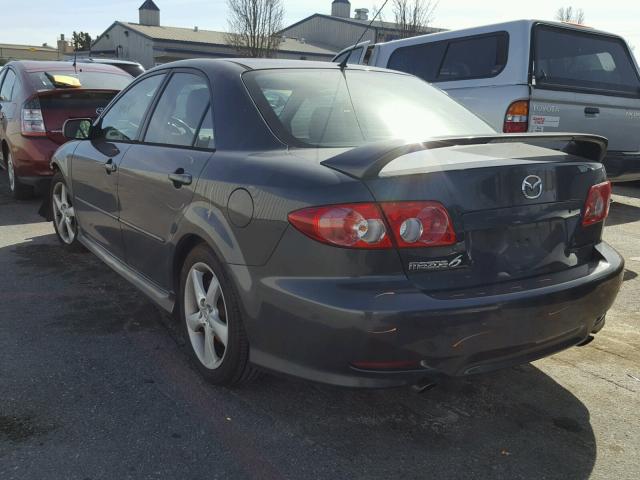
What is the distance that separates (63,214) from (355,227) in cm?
381

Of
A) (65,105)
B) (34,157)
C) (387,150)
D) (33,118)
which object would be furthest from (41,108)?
(387,150)

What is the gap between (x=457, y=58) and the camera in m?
7.13

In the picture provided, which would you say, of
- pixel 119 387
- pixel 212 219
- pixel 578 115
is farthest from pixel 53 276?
pixel 578 115

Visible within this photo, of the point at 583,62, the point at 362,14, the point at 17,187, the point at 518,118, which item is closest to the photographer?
the point at 518,118

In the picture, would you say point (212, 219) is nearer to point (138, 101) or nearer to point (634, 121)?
point (138, 101)

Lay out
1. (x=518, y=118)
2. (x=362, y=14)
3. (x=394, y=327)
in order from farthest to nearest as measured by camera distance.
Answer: (x=362, y=14)
(x=518, y=118)
(x=394, y=327)

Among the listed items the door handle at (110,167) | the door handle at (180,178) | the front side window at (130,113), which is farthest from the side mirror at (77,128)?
the door handle at (180,178)

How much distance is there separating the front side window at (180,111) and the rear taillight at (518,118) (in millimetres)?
3579

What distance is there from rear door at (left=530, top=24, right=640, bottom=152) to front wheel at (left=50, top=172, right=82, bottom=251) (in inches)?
169

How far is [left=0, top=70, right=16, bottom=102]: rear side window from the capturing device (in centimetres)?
757

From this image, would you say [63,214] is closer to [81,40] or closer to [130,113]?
[130,113]

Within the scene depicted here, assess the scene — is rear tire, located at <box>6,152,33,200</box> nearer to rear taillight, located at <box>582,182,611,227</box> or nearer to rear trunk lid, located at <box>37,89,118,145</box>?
rear trunk lid, located at <box>37,89,118,145</box>

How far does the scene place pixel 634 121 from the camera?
655cm

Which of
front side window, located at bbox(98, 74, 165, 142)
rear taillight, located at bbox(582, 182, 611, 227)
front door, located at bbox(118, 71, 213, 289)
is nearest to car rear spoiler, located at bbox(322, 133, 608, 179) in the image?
rear taillight, located at bbox(582, 182, 611, 227)
